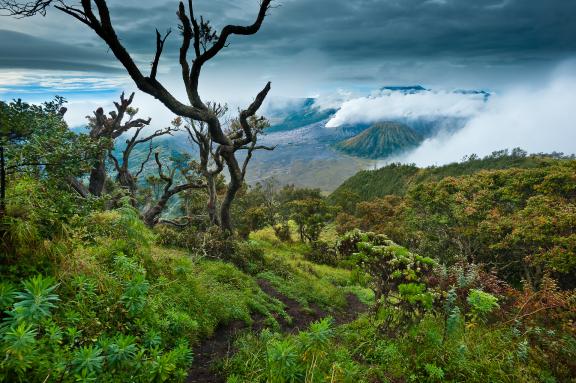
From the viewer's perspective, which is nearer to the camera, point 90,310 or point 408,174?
point 90,310

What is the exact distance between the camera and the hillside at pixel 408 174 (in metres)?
131

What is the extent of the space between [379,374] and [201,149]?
1776 centimetres

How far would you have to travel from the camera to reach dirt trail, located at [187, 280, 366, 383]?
6218mm

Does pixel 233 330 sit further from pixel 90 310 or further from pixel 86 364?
pixel 86 364

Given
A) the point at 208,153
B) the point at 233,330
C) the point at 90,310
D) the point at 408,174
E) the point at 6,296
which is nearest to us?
the point at 6,296

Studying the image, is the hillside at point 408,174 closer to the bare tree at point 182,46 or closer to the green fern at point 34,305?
the bare tree at point 182,46

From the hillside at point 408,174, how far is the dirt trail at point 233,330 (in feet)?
358

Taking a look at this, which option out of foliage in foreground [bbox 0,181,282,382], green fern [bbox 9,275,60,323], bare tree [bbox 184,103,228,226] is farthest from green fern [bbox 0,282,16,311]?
bare tree [bbox 184,103,228,226]

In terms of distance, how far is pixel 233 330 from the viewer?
8.45m

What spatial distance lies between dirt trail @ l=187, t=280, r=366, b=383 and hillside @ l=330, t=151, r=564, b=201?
358 ft

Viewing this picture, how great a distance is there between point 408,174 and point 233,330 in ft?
509

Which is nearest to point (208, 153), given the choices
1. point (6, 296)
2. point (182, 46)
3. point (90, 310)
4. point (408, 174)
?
point (182, 46)

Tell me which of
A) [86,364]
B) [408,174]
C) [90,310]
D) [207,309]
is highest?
[86,364]

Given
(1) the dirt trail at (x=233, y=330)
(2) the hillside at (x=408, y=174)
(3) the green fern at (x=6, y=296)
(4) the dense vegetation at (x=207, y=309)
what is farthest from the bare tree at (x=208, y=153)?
(2) the hillside at (x=408, y=174)
